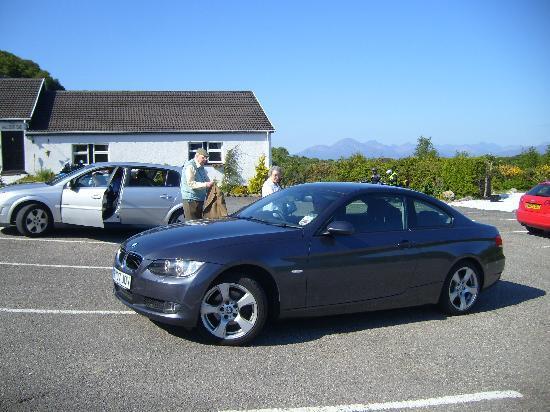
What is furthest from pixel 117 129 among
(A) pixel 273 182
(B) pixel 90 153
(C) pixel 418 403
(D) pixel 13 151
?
(C) pixel 418 403

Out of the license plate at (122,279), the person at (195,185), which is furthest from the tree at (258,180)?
the license plate at (122,279)

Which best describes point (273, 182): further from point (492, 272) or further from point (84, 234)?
point (84, 234)

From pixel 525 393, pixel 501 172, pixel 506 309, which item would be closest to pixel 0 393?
pixel 525 393

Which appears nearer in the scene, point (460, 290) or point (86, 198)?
point (460, 290)

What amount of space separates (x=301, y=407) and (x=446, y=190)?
20.8m

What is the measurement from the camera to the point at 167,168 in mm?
11344

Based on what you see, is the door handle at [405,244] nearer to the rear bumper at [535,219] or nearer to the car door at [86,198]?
the car door at [86,198]

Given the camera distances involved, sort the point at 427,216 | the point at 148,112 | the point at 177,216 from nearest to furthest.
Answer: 1. the point at 427,216
2. the point at 177,216
3. the point at 148,112

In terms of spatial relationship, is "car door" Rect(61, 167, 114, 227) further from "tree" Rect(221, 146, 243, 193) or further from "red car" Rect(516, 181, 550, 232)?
Result: "tree" Rect(221, 146, 243, 193)

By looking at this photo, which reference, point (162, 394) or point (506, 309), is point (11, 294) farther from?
point (506, 309)

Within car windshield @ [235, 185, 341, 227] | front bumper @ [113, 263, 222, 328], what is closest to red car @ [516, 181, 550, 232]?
car windshield @ [235, 185, 341, 227]

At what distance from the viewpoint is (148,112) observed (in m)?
29.7

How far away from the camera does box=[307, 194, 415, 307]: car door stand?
558cm

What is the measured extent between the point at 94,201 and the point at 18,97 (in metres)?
20.0
